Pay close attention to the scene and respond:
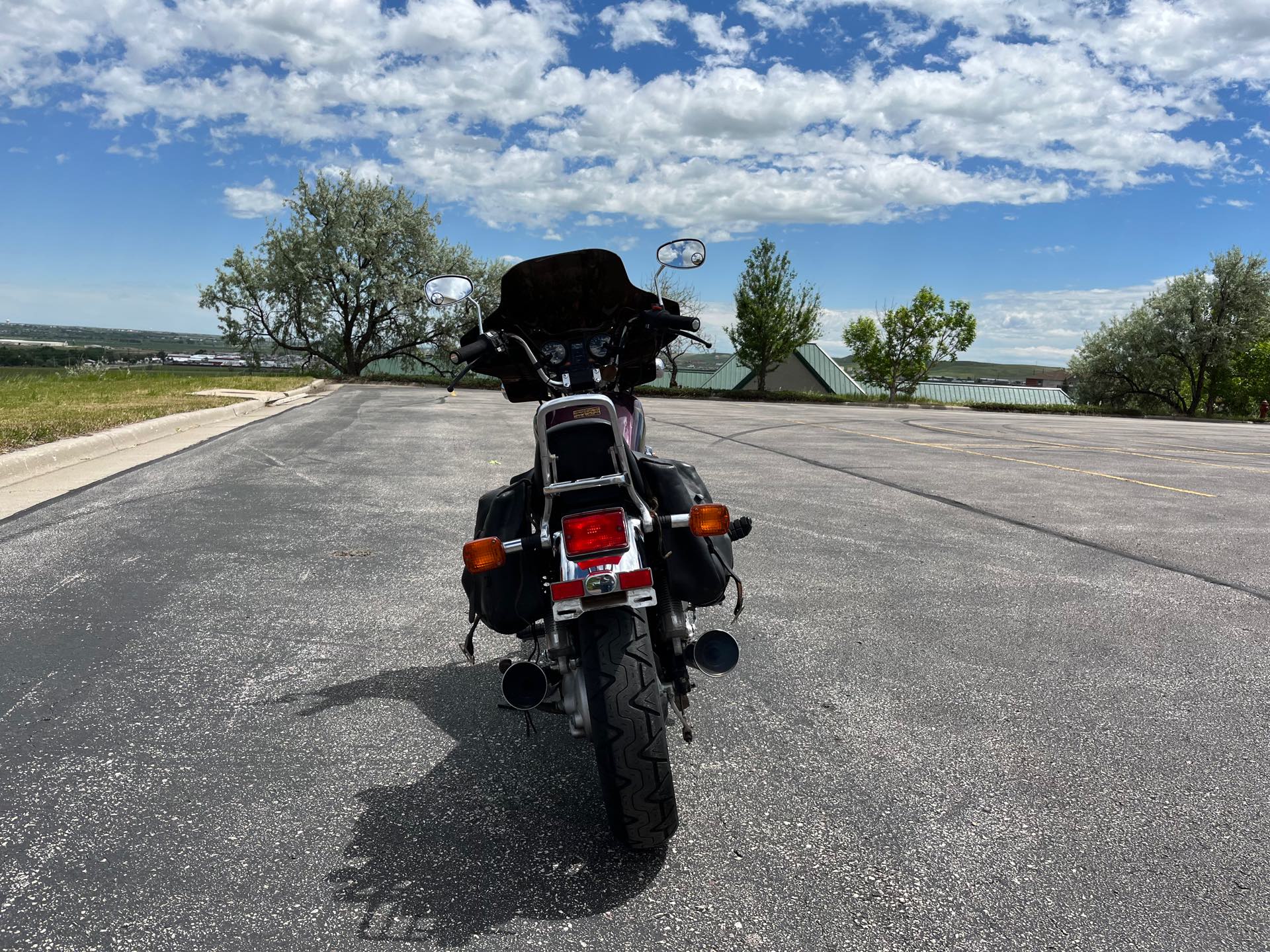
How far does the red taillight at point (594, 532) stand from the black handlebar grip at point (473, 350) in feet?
2.74

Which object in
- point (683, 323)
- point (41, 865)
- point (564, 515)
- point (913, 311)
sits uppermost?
point (913, 311)

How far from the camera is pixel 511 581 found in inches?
118

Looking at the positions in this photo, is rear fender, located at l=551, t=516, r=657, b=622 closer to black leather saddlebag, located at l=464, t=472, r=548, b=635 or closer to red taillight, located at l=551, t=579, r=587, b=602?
red taillight, located at l=551, t=579, r=587, b=602

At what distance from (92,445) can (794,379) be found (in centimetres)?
5220

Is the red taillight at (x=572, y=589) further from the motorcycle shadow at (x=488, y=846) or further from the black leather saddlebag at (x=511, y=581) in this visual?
the motorcycle shadow at (x=488, y=846)

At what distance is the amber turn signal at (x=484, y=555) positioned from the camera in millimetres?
2834

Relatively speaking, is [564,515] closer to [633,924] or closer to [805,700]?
[633,924]

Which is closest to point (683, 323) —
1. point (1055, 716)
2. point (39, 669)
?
point (1055, 716)

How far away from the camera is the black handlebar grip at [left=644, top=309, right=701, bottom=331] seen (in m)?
3.28

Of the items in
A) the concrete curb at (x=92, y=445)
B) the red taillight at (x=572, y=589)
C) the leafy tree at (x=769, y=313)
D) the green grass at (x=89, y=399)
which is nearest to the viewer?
the red taillight at (x=572, y=589)

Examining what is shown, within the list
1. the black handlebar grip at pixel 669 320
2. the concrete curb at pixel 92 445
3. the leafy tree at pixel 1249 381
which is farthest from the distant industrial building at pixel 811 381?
the black handlebar grip at pixel 669 320

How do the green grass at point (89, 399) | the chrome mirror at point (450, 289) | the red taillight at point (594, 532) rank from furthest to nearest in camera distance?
the green grass at point (89, 399)
the chrome mirror at point (450, 289)
the red taillight at point (594, 532)

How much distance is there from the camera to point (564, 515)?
2.87 metres

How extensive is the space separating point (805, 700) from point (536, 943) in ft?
6.22
